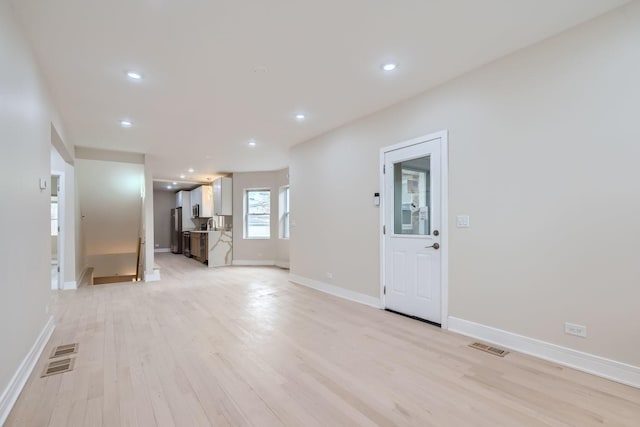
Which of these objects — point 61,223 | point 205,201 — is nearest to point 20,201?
point 61,223

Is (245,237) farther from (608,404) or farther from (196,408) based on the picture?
(608,404)

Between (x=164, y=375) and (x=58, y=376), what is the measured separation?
83 centimetres

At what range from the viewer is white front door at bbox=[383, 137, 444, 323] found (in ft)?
11.5

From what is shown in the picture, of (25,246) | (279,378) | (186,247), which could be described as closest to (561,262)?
(279,378)

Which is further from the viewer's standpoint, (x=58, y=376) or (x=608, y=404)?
(x=58, y=376)

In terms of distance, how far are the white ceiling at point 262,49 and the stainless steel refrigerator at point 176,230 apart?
811cm

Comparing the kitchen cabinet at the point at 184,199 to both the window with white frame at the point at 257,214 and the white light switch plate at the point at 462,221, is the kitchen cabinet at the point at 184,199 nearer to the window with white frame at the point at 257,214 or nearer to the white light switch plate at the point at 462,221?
the window with white frame at the point at 257,214

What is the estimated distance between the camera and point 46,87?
3.20 m

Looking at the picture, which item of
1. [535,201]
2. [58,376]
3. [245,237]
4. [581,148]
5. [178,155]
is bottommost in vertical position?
[58,376]

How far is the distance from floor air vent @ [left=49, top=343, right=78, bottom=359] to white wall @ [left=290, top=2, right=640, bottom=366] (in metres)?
3.79

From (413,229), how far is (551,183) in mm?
1526

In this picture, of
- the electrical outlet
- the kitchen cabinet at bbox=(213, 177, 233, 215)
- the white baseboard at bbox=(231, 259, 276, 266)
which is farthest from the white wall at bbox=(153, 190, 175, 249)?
the electrical outlet

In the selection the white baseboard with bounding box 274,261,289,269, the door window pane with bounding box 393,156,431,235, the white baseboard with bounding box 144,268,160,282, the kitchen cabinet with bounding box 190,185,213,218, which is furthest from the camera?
the kitchen cabinet with bounding box 190,185,213,218

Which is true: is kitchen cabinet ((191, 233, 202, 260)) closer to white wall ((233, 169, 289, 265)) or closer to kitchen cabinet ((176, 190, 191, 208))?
white wall ((233, 169, 289, 265))
